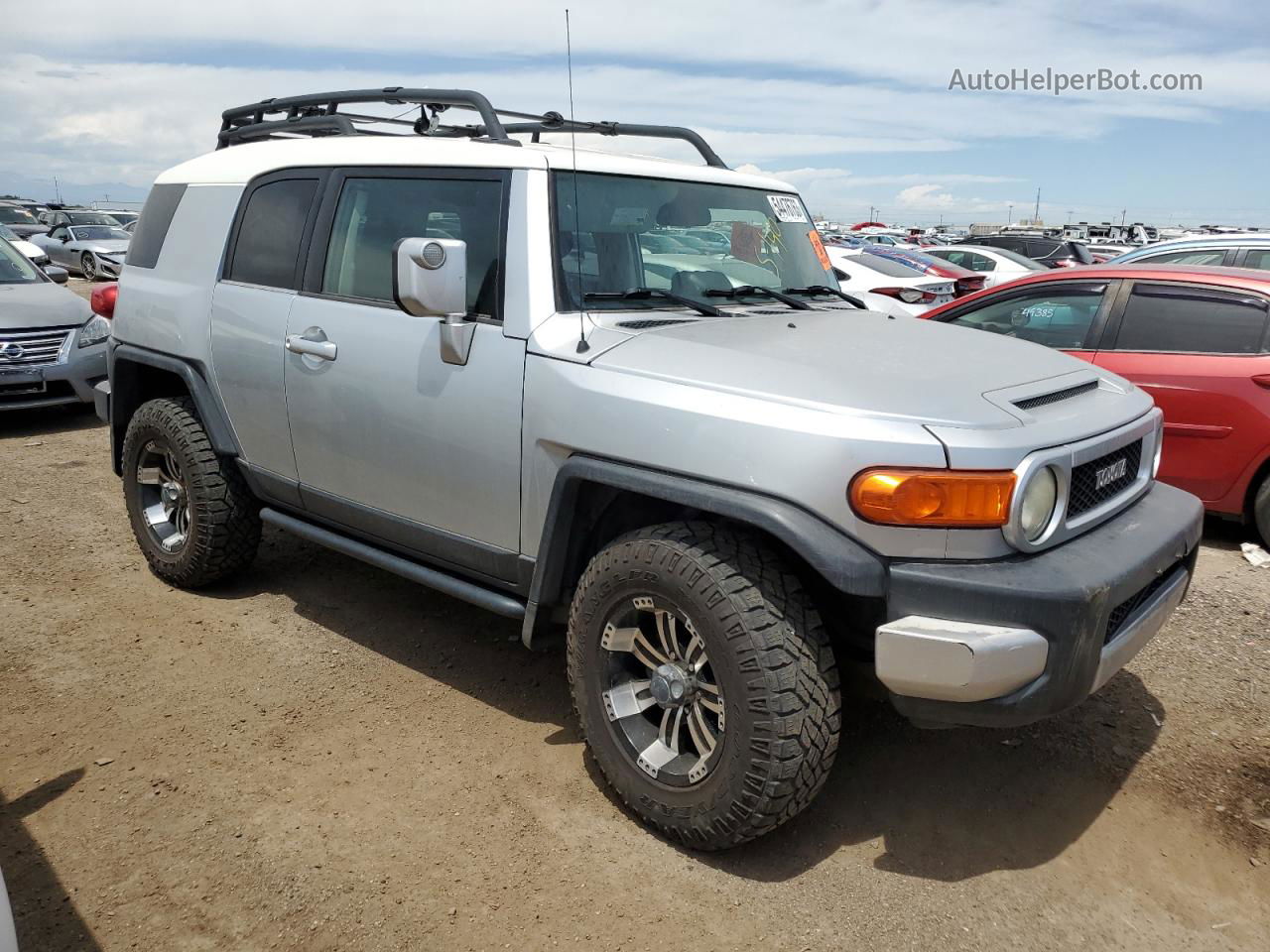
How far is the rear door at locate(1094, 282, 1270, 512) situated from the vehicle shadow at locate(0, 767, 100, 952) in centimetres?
538

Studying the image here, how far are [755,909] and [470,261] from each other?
221 cm

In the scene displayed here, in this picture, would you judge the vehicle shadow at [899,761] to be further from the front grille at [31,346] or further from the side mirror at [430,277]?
the front grille at [31,346]

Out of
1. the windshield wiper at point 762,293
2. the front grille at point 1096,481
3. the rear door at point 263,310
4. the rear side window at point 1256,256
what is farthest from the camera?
the rear side window at point 1256,256

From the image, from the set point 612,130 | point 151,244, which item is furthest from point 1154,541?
point 151,244

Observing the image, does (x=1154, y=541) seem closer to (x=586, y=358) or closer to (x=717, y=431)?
(x=717, y=431)

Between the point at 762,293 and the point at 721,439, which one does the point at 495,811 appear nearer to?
the point at 721,439

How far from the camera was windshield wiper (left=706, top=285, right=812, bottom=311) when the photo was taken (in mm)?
3619

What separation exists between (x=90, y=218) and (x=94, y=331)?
20.1 metres

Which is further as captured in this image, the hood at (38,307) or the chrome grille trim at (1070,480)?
the hood at (38,307)

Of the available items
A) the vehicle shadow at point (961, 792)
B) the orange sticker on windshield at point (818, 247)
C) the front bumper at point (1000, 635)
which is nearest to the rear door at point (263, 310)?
the orange sticker on windshield at point (818, 247)

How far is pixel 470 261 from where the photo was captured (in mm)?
3387

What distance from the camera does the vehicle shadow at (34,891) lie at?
2508 mm

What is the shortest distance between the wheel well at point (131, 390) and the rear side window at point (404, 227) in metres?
1.52

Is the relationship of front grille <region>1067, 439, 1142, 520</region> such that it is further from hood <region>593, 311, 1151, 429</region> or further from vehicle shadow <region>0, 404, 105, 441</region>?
vehicle shadow <region>0, 404, 105, 441</region>
